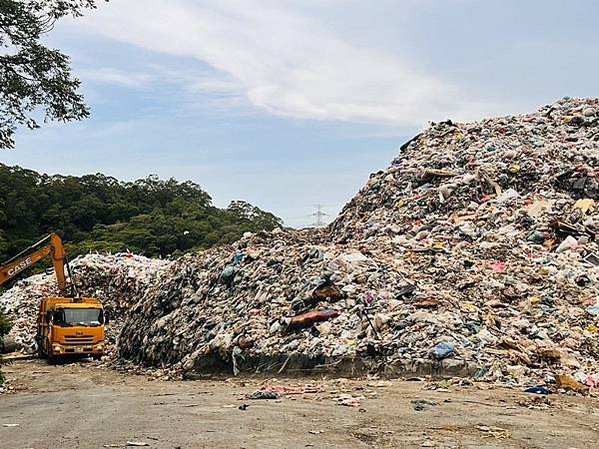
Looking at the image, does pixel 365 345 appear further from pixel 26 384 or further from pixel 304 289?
pixel 26 384

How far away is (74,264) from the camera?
25.4 m

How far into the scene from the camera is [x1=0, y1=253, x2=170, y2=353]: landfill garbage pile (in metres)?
23.2

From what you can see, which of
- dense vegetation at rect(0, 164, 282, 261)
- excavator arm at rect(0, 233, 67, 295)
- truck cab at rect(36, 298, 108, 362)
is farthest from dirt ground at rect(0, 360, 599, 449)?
dense vegetation at rect(0, 164, 282, 261)

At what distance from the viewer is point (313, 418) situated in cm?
651

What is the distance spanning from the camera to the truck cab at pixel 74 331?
16.8 m

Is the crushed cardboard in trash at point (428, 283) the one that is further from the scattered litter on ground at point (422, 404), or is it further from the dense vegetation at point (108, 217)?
the dense vegetation at point (108, 217)

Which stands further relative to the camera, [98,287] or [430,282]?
[98,287]

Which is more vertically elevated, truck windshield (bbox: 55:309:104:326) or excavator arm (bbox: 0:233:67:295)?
excavator arm (bbox: 0:233:67:295)

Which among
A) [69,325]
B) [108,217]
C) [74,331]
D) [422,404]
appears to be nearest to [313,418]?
[422,404]

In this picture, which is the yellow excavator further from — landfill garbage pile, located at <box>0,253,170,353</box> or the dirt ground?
the dirt ground

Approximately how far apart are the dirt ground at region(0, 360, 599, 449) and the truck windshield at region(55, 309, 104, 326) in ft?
23.7

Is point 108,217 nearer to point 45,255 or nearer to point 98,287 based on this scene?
point 98,287

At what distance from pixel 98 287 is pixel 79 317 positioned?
310 inches

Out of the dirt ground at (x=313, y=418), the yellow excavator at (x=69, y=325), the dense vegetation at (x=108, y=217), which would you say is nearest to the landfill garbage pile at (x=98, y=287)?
the yellow excavator at (x=69, y=325)
